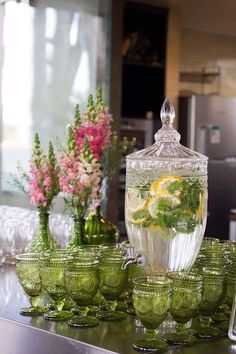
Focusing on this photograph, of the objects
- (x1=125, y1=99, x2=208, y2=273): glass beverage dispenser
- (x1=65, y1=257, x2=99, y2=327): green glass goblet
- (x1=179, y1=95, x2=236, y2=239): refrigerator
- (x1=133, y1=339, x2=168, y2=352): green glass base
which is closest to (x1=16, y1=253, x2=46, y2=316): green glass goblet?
(x1=65, y1=257, x2=99, y2=327): green glass goblet

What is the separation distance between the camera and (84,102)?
209 inches

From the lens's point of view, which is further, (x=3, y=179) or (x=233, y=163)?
(x=233, y=163)

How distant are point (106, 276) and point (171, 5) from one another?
14.6ft

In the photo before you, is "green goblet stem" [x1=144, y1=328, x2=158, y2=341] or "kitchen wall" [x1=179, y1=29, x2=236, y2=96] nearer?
"green goblet stem" [x1=144, y1=328, x2=158, y2=341]

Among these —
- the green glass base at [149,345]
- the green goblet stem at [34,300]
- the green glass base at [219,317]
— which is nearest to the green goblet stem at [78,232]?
the green goblet stem at [34,300]

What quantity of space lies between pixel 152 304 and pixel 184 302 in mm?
77

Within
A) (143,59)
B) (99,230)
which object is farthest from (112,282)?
(143,59)

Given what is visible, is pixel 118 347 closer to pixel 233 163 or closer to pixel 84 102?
pixel 84 102

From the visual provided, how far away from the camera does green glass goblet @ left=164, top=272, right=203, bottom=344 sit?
1409mm

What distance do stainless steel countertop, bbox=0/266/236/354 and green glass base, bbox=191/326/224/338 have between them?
0.07 feet

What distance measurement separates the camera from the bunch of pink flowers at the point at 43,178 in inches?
84.7

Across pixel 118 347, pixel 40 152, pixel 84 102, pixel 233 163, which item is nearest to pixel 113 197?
pixel 84 102

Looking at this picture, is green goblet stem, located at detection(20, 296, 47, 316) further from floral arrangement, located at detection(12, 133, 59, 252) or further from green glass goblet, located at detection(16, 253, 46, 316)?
floral arrangement, located at detection(12, 133, 59, 252)

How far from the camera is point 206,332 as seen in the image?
1.45 m
